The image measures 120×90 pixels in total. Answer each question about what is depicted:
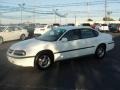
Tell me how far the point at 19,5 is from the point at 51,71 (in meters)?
62.3

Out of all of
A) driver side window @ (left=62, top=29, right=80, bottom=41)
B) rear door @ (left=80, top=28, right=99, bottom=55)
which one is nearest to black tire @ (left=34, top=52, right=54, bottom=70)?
driver side window @ (left=62, top=29, right=80, bottom=41)

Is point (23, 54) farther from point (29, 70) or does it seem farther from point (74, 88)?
point (74, 88)

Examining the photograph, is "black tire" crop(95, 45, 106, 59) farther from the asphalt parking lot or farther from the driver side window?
the driver side window

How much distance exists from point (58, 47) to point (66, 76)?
173cm

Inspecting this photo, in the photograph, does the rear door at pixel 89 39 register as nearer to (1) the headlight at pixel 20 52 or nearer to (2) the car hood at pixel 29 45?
(2) the car hood at pixel 29 45

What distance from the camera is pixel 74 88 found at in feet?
23.1

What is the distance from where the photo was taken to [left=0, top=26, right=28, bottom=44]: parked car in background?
22212 mm

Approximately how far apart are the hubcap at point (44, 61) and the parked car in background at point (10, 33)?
13.0 m

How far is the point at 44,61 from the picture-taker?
948cm

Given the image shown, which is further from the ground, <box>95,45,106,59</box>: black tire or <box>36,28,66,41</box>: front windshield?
<box>36,28,66,41</box>: front windshield

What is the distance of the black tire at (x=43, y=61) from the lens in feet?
30.4

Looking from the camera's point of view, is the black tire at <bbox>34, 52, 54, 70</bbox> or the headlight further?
the black tire at <bbox>34, 52, 54, 70</bbox>

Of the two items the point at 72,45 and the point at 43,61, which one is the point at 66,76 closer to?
the point at 43,61

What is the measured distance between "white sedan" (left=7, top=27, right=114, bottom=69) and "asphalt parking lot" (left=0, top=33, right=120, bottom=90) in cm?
38
